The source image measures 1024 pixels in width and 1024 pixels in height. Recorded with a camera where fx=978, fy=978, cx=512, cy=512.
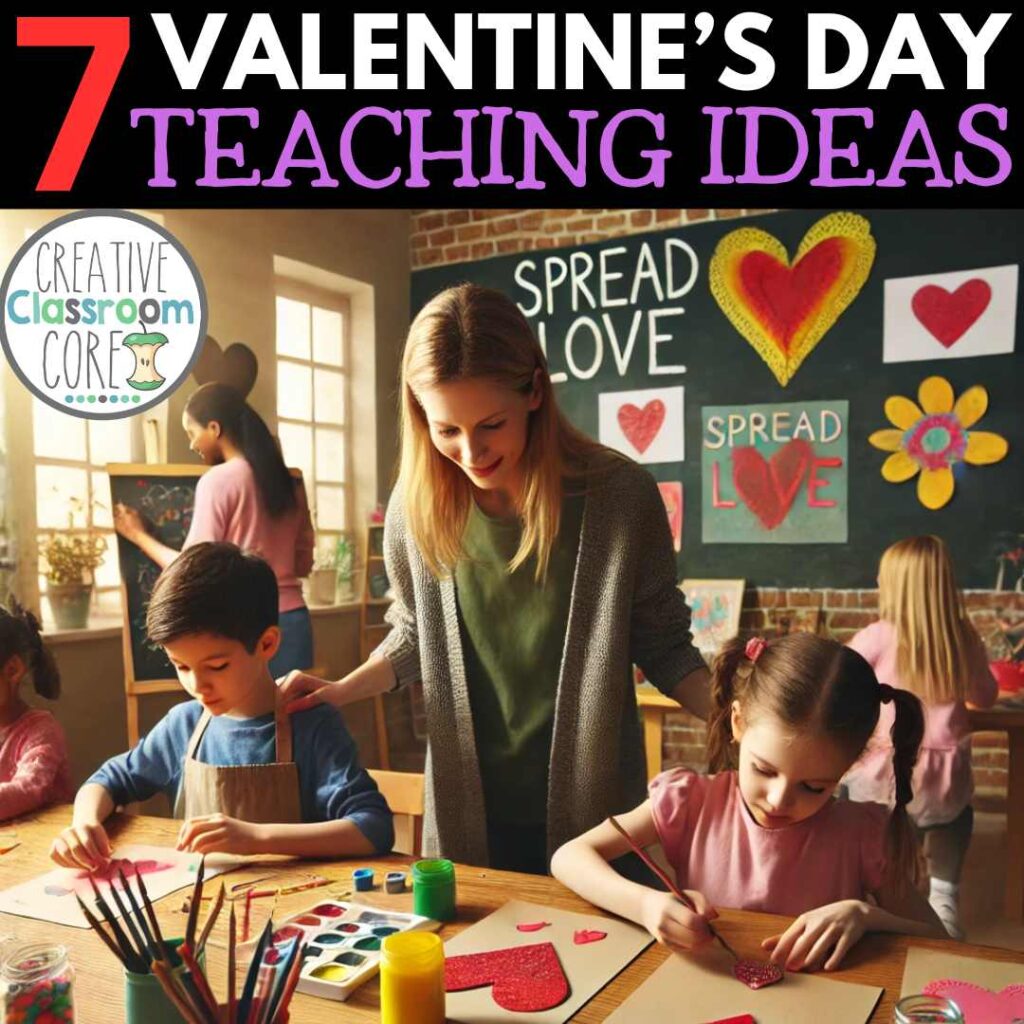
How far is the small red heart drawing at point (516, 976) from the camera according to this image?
3.36ft

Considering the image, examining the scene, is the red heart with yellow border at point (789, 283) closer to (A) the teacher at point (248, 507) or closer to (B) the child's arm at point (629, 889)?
(A) the teacher at point (248, 507)

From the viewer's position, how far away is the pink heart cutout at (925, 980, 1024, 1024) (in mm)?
984

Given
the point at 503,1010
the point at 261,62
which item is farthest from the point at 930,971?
the point at 261,62

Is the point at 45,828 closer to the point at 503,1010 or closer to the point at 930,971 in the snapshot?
the point at 503,1010

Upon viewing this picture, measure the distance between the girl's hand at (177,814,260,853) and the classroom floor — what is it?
7.48 ft

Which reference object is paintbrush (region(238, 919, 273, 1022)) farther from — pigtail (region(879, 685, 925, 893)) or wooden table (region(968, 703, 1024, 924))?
wooden table (region(968, 703, 1024, 924))

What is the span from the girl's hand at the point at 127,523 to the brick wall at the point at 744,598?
1.90 m

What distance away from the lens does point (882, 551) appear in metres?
4.19

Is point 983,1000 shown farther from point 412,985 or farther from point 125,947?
point 125,947

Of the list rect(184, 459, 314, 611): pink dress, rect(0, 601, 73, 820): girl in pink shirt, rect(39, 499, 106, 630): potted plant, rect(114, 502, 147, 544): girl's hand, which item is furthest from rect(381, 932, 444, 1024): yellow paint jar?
rect(39, 499, 106, 630): potted plant

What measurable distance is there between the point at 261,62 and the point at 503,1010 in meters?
3.07

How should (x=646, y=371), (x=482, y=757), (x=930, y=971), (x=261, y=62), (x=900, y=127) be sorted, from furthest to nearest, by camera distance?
(x=646, y=371), (x=900, y=127), (x=261, y=62), (x=482, y=757), (x=930, y=971)

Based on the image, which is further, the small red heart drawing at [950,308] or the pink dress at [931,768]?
the small red heart drawing at [950,308]

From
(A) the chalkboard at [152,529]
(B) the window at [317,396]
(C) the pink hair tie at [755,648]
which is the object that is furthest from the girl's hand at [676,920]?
(B) the window at [317,396]
